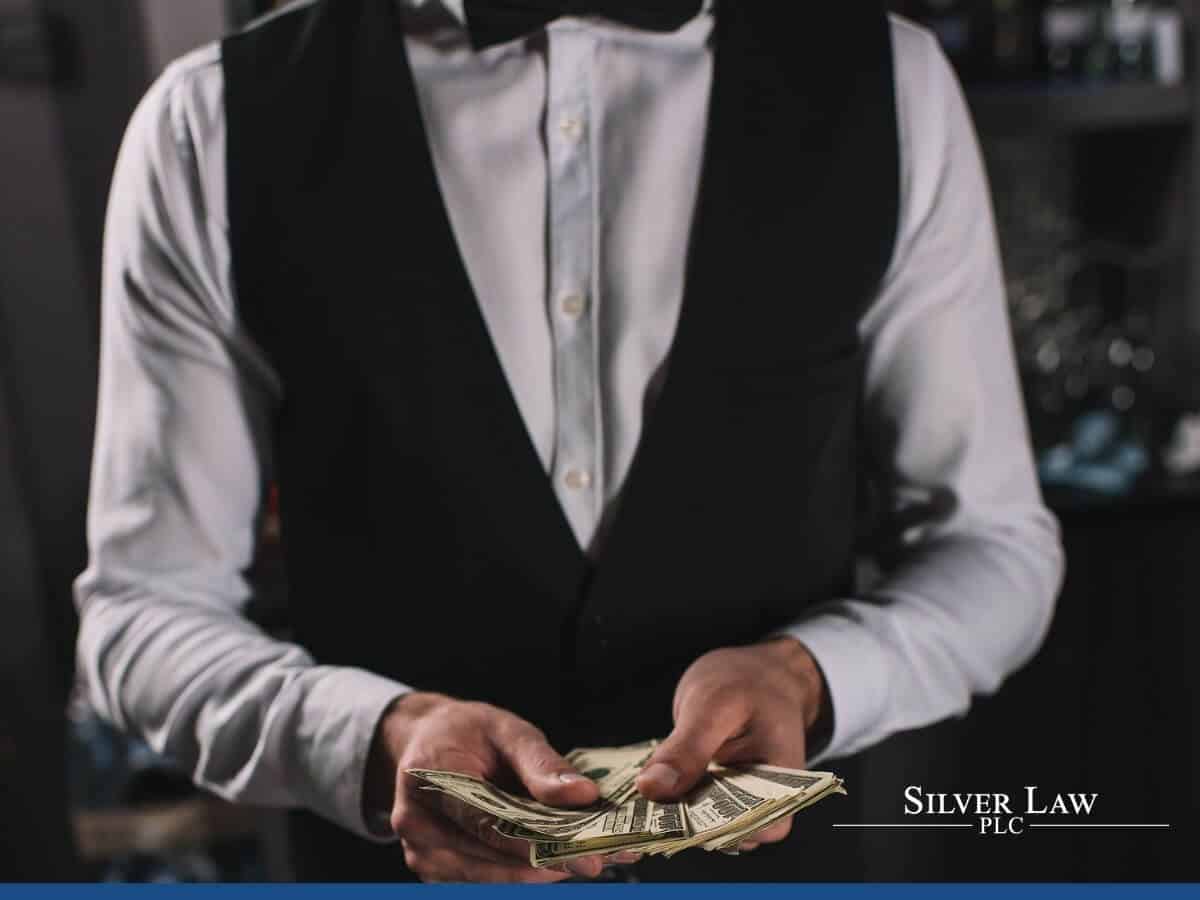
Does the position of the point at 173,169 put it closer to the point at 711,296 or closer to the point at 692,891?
the point at 711,296

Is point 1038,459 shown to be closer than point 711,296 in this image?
No

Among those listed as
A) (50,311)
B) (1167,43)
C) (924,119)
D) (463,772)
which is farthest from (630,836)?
(1167,43)

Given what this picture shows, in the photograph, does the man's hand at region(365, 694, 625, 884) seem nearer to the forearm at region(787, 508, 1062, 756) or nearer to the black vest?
the black vest

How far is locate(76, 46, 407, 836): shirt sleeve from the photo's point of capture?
801mm

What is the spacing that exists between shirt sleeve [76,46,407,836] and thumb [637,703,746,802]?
0.19 metres

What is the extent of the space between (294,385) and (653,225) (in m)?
0.25

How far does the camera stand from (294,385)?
2.65ft

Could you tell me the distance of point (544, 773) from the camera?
0.70m

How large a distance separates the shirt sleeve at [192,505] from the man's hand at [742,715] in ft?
0.63

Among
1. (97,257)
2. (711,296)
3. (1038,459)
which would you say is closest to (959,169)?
(711,296)

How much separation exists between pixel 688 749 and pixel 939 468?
0.28 m

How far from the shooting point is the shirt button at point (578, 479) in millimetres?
820

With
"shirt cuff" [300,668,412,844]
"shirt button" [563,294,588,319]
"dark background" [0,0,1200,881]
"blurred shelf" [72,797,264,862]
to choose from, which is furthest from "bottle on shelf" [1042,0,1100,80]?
"blurred shelf" [72,797,264,862]

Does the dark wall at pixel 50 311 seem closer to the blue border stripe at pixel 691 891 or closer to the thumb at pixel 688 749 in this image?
the blue border stripe at pixel 691 891
